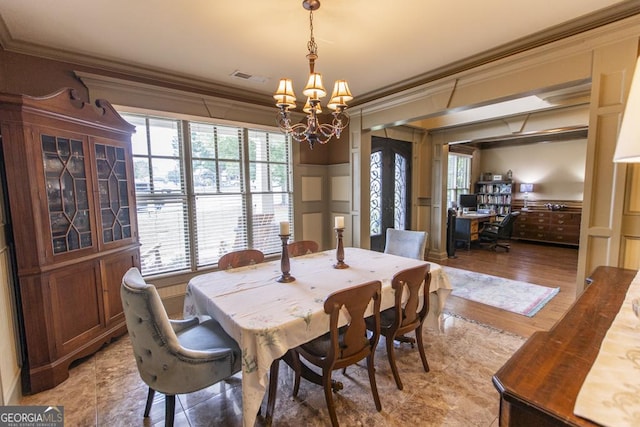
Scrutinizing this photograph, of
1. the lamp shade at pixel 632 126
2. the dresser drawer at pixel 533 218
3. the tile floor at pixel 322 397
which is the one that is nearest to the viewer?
the lamp shade at pixel 632 126

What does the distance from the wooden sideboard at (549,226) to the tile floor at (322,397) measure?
5661 millimetres

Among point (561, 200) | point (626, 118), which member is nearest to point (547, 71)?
point (626, 118)

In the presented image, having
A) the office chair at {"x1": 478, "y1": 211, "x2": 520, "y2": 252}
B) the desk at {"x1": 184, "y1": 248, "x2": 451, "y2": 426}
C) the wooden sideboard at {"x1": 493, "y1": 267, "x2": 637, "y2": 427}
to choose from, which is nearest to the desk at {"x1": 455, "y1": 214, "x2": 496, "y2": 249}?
the office chair at {"x1": 478, "y1": 211, "x2": 520, "y2": 252}

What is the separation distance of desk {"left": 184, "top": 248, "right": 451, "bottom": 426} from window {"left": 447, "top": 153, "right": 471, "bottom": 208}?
562 cm

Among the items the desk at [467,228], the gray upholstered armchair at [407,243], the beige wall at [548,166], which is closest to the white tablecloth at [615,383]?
the gray upholstered armchair at [407,243]

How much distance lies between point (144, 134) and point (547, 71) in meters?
3.89

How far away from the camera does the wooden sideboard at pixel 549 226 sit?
6.48 metres

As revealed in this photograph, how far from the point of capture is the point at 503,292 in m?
3.86

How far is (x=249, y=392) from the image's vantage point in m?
1.47

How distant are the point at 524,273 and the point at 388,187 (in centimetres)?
260

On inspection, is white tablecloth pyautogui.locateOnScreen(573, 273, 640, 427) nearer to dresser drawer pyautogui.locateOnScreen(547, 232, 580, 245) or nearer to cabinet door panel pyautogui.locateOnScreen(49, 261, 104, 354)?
cabinet door panel pyautogui.locateOnScreen(49, 261, 104, 354)

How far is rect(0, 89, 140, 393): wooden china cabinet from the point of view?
2.00 m

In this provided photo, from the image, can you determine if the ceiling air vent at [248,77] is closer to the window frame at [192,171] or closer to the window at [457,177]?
the window frame at [192,171]

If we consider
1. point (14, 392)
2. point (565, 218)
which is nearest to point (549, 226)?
point (565, 218)
